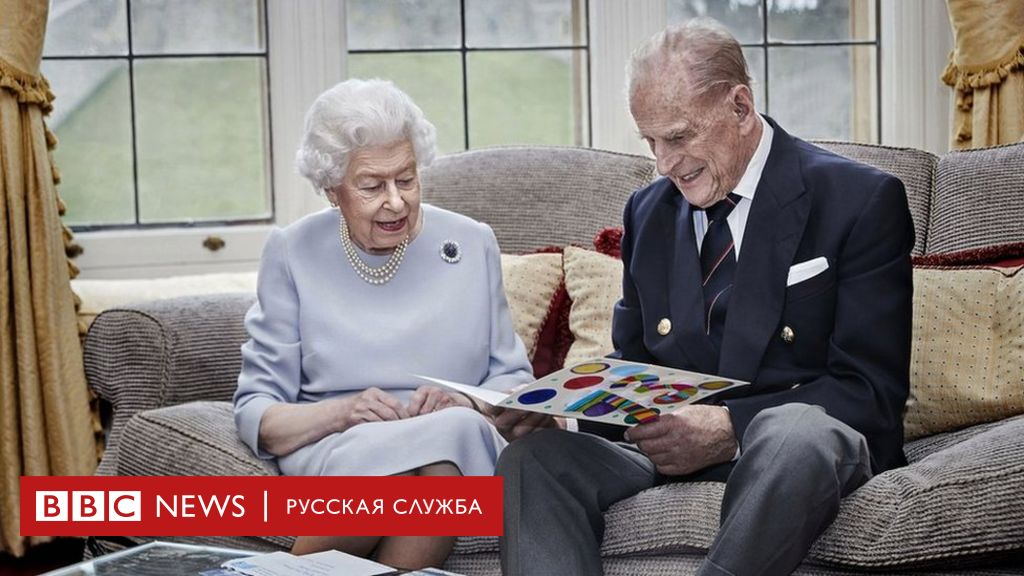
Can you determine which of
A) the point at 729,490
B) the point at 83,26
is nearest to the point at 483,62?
the point at 83,26

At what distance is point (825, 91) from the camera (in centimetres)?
363

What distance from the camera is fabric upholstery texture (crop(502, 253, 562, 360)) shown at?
2.59 metres

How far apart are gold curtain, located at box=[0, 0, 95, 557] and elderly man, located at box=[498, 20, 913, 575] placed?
167cm

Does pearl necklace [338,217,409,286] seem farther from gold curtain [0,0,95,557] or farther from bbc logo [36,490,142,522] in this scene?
gold curtain [0,0,95,557]

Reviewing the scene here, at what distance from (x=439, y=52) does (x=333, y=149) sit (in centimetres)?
141

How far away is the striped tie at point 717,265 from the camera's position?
197cm

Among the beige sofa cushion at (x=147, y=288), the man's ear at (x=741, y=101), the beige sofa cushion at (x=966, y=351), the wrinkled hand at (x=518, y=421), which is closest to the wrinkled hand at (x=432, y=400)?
the wrinkled hand at (x=518, y=421)

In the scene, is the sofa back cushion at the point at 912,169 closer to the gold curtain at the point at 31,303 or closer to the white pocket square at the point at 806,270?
the white pocket square at the point at 806,270

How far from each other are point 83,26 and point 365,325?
1.67m

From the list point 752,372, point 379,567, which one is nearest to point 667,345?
point 752,372

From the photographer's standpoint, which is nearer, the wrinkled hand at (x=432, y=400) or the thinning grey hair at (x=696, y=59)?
the thinning grey hair at (x=696, y=59)

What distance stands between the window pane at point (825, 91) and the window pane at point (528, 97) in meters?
0.57

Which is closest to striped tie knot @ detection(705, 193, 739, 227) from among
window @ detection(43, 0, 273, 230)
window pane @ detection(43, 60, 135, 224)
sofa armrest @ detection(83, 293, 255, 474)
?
sofa armrest @ detection(83, 293, 255, 474)

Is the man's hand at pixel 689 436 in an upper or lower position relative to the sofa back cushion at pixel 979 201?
lower
